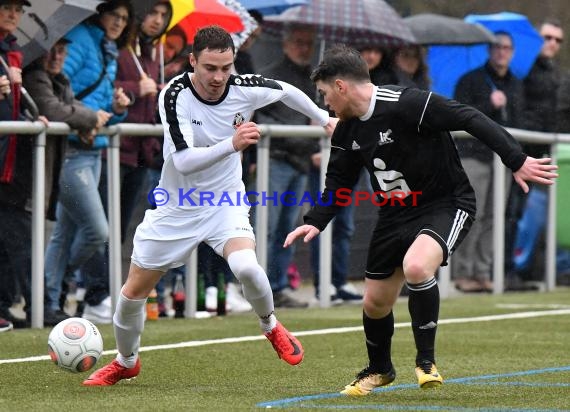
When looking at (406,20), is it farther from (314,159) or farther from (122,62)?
(122,62)

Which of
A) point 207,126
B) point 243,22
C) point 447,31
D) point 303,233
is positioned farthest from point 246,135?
point 447,31

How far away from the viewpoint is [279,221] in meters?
13.3

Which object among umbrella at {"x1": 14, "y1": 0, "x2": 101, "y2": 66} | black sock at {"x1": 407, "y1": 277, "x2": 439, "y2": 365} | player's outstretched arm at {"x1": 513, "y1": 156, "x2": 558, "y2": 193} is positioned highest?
umbrella at {"x1": 14, "y1": 0, "x2": 101, "y2": 66}

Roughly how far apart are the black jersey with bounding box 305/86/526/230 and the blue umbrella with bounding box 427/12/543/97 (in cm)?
736

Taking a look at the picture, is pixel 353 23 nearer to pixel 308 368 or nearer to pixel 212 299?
pixel 212 299

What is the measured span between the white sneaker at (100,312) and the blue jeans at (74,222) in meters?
0.36

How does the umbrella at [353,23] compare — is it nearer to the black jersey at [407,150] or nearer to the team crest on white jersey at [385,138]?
the black jersey at [407,150]

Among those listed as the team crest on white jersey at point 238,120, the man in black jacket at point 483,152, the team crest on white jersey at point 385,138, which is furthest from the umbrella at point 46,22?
the man in black jacket at point 483,152

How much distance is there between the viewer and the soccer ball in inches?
331

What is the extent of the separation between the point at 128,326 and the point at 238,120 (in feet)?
4.32

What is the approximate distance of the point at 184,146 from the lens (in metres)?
8.33

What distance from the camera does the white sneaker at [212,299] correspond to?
13.0 metres

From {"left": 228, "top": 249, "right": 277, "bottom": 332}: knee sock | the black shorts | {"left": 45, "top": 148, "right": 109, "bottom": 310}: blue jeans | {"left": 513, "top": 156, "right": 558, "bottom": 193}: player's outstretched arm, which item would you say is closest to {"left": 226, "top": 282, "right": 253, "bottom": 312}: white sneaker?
{"left": 45, "top": 148, "right": 109, "bottom": 310}: blue jeans

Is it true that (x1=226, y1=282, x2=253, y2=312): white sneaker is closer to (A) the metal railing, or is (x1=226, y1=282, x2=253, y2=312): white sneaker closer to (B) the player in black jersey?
(A) the metal railing
